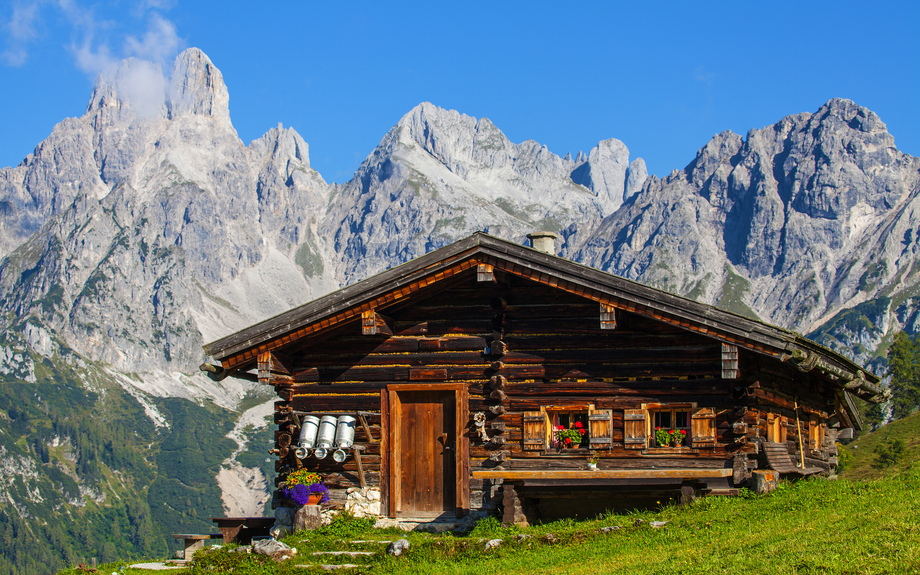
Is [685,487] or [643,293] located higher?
[643,293]

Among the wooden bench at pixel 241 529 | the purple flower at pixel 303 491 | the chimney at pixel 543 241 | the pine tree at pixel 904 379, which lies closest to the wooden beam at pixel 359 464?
the purple flower at pixel 303 491

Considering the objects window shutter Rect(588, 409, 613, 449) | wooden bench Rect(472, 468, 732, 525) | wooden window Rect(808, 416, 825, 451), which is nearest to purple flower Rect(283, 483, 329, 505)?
wooden bench Rect(472, 468, 732, 525)

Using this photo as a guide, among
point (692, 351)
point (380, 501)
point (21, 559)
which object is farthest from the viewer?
point (21, 559)

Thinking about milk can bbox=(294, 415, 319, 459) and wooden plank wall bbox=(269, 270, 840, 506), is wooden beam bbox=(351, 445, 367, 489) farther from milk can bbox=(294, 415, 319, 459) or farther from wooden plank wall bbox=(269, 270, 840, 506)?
milk can bbox=(294, 415, 319, 459)

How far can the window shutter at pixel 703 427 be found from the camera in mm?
14937

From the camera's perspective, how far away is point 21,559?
593 feet

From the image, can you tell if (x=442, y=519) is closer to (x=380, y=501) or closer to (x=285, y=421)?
(x=380, y=501)


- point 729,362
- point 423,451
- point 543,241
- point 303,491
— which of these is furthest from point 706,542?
point 543,241

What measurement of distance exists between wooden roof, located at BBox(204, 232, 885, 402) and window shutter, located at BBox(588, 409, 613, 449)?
81.1 inches

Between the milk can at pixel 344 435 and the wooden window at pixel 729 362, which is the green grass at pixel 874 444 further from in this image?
the milk can at pixel 344 435

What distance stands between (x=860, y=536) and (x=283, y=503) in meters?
10.0

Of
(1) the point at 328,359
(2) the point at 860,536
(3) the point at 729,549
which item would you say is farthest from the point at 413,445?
(2) the point at 860,536

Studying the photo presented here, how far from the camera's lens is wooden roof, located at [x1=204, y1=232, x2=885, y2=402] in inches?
551

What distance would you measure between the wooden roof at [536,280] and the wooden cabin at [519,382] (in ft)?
0.09
